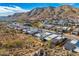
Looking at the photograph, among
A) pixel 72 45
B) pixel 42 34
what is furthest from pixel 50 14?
pixel 72 45

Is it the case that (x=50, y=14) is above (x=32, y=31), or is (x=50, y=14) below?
above

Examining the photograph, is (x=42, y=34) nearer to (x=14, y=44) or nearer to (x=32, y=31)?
(x=32, y=31)

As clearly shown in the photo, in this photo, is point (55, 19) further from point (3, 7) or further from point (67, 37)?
point (3, 7)

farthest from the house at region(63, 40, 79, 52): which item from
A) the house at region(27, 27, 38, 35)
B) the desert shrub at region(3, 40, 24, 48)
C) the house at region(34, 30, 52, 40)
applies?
the desert shrub at region(3, 40, 24, 48)

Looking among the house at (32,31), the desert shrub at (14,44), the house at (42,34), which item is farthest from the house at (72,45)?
the desert shrub at (14,44)

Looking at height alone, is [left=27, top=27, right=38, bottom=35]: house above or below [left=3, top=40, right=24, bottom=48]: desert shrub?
above

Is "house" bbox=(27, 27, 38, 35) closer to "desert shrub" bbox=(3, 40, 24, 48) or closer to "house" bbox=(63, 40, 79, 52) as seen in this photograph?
"desert shrub" bbox=(3, 40, 24, 48)

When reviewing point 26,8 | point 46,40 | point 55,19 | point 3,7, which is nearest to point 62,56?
point 46,40

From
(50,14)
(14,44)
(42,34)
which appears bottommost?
(14,44)
